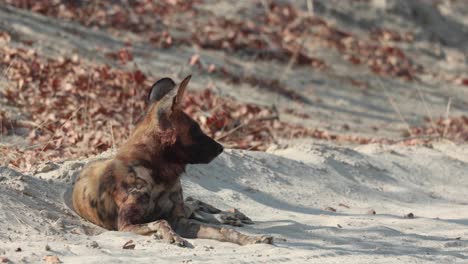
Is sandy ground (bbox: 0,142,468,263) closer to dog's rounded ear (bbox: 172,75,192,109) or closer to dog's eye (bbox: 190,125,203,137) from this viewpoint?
dog's eye (bbox: 190,125,203,137)

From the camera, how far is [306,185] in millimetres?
7281

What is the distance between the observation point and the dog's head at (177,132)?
5.34 m

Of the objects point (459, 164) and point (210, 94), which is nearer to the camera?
point (459, 164)

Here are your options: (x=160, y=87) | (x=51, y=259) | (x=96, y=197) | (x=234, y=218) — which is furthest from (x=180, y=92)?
(x=51, y=259)

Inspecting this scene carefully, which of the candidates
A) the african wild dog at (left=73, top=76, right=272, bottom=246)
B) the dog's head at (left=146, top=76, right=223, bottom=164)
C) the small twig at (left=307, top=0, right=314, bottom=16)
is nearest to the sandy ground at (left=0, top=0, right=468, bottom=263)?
the african wild dog at (left=73, top=76, right=272, bottom=246)

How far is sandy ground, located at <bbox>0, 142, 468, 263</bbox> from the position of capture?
4770 mm

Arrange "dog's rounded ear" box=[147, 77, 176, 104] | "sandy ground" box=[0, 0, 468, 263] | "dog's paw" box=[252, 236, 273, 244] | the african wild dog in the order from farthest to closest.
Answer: "dog's rounded ear" box=[147, 77, 176, 104]
the african wild dog
"dog's paw" box=[252, 236, 273, 244]
"sandy ground" box=[0, 0, 468, 263]

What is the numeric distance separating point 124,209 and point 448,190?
12.1 feet

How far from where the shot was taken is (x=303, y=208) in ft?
21.9

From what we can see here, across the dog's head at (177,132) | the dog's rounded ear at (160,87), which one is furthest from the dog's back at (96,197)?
the dog's rounded ear at (160,87)

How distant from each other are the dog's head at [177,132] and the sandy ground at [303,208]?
52 centimetres

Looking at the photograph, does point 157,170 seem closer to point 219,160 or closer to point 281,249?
point 281,249

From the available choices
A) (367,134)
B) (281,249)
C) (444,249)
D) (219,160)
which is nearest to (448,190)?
(219,160)

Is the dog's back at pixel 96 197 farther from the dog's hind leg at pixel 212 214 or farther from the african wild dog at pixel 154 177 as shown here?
the dog's hind leg at pixel 212 214
